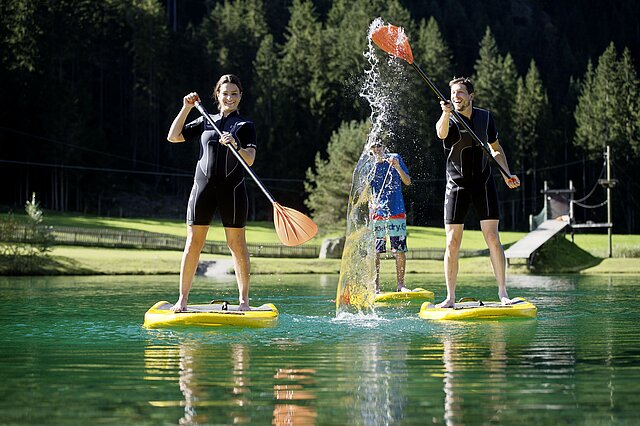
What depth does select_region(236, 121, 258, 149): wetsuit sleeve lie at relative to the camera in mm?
11039

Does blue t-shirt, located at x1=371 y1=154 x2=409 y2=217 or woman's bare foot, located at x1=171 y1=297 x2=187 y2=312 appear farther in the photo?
blue t-shirt, located at x1=371 y1=154 x2=409 y2=217

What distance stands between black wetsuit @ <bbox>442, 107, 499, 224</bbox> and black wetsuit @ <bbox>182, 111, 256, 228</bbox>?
8.75 feet

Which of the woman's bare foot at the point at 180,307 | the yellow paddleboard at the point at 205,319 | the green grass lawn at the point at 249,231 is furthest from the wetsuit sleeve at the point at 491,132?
the green grass lawn at the point at 249,231

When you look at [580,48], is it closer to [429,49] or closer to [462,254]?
[429,49]

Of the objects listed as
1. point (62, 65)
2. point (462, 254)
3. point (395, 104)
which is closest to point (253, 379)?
point (462, 254)

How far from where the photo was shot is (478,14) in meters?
148

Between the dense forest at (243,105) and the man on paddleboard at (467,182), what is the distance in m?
55.0

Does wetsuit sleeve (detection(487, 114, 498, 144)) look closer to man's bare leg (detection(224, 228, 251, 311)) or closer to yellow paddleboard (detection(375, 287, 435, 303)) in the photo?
man's bare leg (detection(224, 228, 251, 311))

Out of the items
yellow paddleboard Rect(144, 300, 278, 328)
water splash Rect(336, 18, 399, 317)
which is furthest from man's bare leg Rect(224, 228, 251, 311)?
→ water splash Rect(336, 18, 399, 317)

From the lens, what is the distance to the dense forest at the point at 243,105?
72.3 meters

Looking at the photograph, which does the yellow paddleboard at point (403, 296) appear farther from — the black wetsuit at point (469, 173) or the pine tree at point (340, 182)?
the pine tree at point (340, 182)

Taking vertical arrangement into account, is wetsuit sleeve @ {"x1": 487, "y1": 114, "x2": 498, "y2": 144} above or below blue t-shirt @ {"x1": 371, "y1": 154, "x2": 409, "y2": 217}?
above

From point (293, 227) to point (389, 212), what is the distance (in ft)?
17.3

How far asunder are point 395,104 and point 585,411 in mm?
53203
